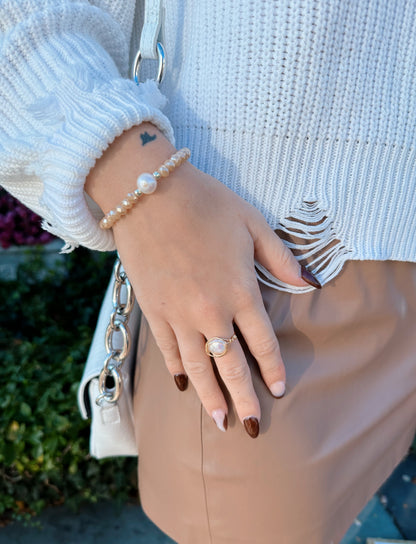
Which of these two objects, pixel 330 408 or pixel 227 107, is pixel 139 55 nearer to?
pixel 227 107

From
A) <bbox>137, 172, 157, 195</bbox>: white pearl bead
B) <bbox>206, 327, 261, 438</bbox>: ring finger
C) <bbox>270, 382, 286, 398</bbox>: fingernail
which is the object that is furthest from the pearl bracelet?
<bbox>270, 382, 286, 398</bbox>: fingernail

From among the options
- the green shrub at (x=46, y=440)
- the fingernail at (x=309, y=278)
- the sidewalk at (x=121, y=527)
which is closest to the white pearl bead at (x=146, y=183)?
the fingernail at (x=309, y=278)

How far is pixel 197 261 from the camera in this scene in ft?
2.50

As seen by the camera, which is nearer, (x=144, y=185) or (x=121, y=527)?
(x=144, y=185)

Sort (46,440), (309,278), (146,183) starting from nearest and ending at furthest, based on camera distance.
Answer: (146,183) → (309,278) → (46,440)

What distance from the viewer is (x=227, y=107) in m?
0.84

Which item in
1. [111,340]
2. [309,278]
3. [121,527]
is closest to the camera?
[309,278]

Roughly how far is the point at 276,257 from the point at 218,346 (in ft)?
0.58

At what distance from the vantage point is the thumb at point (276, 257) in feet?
2.65

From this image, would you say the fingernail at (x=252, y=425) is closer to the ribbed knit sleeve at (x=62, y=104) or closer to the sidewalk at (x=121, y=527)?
the ribbed knit sleeve at (x=62, y=104)

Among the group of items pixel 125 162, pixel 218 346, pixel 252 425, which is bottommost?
pixel 252 425

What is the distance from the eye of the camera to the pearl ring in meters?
0.77

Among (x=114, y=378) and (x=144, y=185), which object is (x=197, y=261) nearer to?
(x=144, y=185)

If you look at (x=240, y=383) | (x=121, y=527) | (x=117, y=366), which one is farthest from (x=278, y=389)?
(x=121, y=527)
